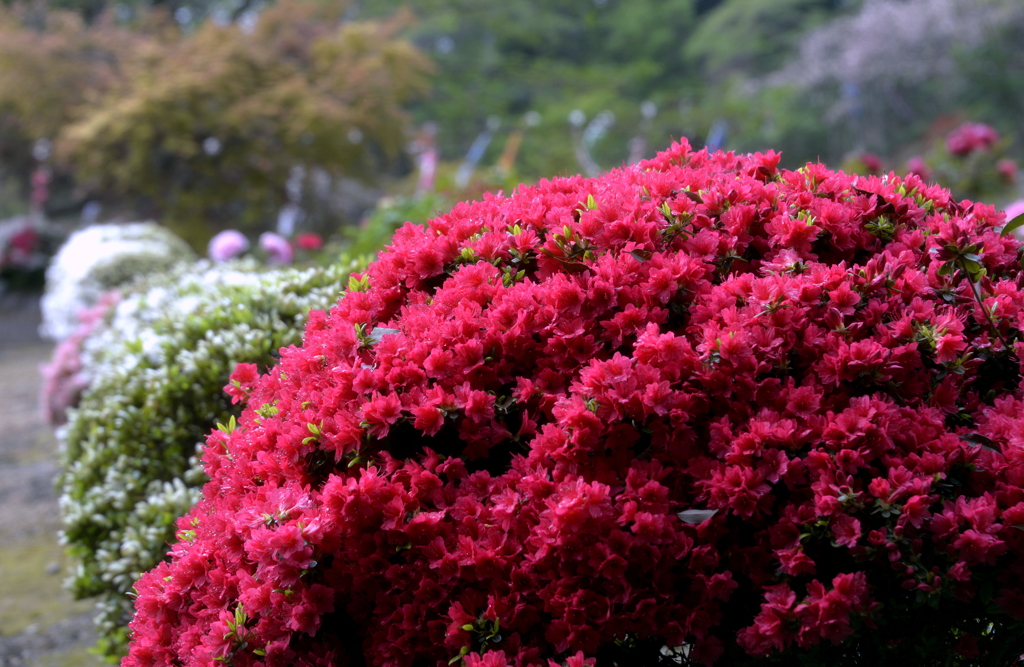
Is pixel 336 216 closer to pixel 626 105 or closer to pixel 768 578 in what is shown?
pixel 626 105

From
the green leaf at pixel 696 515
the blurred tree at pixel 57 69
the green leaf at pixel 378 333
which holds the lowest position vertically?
the green leaf at pixel 696 515

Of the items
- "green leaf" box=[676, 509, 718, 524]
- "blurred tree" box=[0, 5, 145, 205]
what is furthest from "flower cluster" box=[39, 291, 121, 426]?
"blurred tree" box=[0, 5, 145, 205]

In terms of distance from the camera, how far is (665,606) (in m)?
1.38

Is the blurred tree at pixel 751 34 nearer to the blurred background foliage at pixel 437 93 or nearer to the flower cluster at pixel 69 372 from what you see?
the blurred background foliage at pixel 437 93

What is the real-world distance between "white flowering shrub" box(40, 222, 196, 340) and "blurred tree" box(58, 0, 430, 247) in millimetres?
2284

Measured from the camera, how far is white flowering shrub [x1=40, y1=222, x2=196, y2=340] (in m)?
6.95

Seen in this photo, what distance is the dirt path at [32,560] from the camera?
3.30 meters

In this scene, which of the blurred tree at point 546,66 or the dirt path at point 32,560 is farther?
the blurred tree at point 546,66

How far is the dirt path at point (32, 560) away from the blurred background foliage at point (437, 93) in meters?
2.80

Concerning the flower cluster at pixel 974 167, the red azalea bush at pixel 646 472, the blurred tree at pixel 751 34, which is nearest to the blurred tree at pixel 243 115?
the flower cluster at pixel 974 167

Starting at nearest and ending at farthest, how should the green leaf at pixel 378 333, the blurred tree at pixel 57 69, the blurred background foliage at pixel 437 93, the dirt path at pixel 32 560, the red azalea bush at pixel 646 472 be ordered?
the red azalea bush at pixel 646 472
the green leaf at pixel 378 333
the dirt path at pixel 32 560
the blurred background foliage at pixel 437 93
the blurred tree at pixel 57 69

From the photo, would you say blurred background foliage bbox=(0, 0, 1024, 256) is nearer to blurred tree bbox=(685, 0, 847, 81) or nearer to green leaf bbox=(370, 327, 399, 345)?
blurred tree bbox=(685, 0, 847, 81)

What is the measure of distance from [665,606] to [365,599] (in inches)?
21.2

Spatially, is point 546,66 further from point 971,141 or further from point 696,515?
point 696,515
